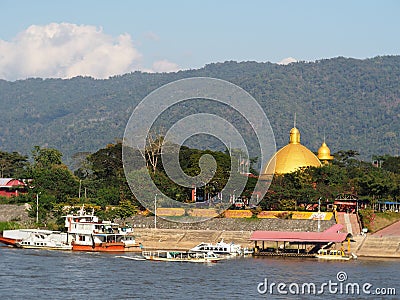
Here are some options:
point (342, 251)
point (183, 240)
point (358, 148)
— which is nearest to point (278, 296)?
point (342, 251)

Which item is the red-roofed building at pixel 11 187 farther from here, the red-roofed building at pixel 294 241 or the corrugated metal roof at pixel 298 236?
the corrugated metal roof at pixel 298 236

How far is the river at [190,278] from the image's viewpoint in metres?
40.2

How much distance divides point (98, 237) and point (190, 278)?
51.9 feet

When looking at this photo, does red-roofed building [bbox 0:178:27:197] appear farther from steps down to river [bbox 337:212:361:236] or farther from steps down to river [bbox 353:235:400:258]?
steps down to river [bbox 353:235:400:258]

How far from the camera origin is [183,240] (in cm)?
6328

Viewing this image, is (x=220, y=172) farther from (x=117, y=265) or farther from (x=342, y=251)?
(x=117, y=265)

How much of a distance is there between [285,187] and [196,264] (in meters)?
23.4

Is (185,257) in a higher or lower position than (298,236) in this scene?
lower

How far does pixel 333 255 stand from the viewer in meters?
55.6

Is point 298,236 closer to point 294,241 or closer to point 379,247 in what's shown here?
point 294,241

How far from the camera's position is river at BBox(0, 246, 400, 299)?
40219 millimetres

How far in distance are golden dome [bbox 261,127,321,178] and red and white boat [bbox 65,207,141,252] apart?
23.1 m

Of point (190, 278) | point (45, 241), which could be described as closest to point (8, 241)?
point (45, 241)

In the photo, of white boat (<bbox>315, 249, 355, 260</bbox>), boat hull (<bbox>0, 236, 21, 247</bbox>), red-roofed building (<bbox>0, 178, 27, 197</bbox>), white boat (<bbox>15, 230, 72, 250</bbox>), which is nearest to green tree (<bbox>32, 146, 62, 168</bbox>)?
red-roofed building (<bbox>0, 178, 27, 197</bbox>)
